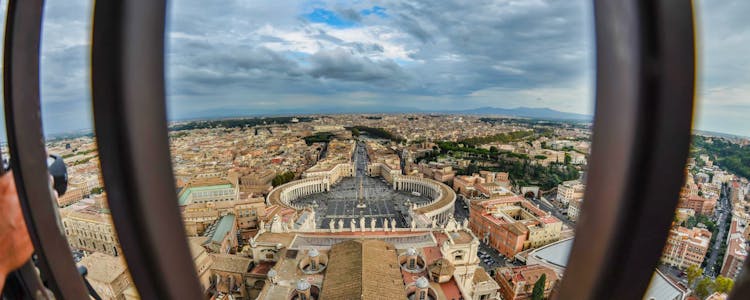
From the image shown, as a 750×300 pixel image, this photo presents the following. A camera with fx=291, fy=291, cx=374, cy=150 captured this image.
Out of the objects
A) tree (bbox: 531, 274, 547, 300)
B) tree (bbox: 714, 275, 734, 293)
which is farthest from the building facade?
tree (bbox: 531, 274, 547, 300)

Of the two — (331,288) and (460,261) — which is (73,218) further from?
(460,261)

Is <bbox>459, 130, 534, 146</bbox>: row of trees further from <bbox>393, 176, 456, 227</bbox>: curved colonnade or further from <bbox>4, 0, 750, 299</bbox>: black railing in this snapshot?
<bbox>4, 0, 750, 299</bbox>: black railing

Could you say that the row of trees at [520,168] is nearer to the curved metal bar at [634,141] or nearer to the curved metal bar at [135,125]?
the curved metal bar at [634,141]

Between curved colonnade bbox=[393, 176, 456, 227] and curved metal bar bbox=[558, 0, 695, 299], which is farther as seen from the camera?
curved colonnade bbox=[393, 176, 456, 227]

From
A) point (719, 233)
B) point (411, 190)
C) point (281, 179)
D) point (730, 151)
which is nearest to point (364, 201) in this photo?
point (411, 190)

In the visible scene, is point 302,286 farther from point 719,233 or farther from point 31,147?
point 719,233

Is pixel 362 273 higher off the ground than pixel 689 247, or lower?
higher
